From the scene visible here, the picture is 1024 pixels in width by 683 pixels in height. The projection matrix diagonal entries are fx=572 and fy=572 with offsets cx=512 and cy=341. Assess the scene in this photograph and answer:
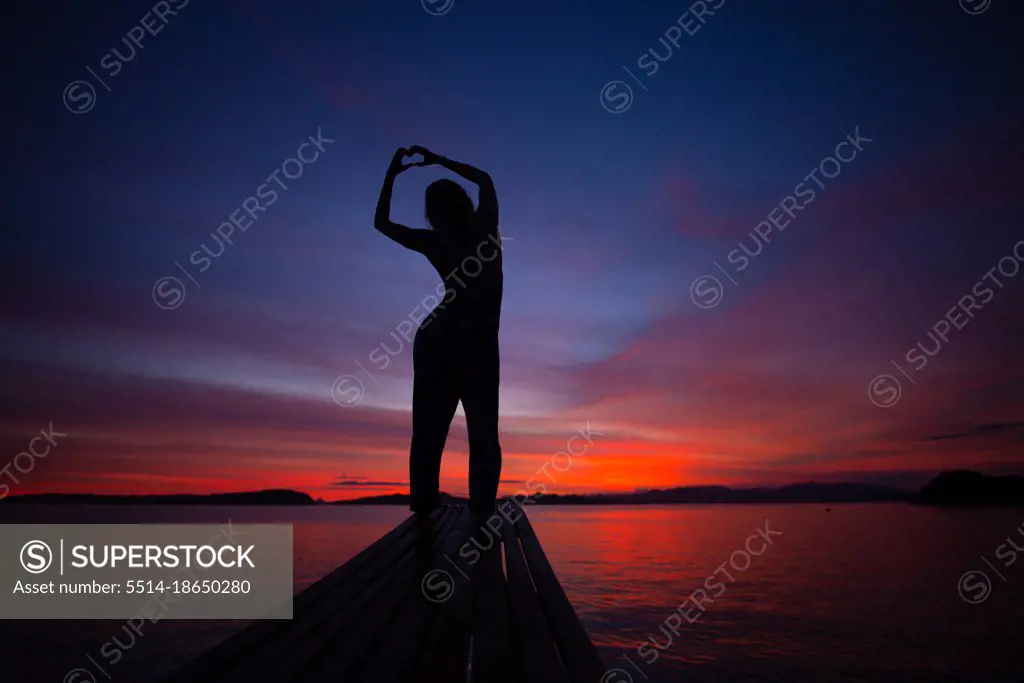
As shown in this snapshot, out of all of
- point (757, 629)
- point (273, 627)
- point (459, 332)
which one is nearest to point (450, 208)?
point (459, 332)

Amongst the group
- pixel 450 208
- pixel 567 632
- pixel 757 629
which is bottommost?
pixel 757 629

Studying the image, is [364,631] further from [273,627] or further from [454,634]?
[273,627]

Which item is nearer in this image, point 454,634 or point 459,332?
point 454,634

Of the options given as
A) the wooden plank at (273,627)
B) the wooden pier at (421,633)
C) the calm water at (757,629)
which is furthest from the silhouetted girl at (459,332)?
the calm water at (757,629)

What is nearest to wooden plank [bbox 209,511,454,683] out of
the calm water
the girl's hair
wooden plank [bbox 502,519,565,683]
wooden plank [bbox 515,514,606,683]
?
wooden plank [bbox 502,519,565,683]

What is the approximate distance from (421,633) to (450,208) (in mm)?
4229

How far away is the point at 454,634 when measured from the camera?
234 centimetres

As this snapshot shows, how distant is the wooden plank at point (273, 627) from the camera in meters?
2.01

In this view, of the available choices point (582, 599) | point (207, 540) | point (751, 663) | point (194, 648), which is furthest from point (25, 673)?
point (207, 540)

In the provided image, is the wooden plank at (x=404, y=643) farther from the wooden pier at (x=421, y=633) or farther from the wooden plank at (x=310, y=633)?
the wooden plank at (x=310, y=633)

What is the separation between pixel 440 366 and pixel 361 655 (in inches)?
135

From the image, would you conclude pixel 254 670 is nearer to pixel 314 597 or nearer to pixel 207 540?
pixel 314 597

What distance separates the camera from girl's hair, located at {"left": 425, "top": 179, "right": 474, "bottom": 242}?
5703 millimetres

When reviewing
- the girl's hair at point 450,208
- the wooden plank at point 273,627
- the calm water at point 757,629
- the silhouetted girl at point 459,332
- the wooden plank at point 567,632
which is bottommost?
the calm water at point 757,629
